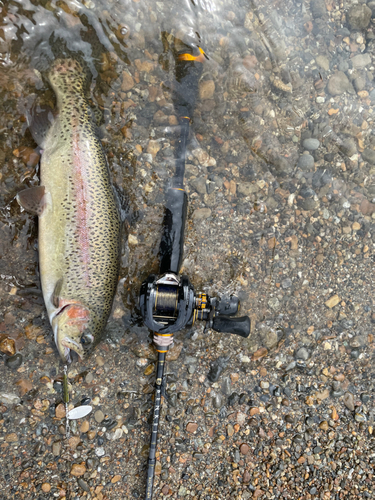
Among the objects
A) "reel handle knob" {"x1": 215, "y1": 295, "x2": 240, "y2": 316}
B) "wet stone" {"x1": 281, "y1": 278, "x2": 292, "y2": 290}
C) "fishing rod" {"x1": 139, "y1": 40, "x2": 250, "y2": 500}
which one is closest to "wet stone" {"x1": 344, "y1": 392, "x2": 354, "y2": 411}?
"wet stone" {"x1": 281, "y1": 278, "x2": 292, "y2": 290}

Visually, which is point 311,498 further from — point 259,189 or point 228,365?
point 259,189

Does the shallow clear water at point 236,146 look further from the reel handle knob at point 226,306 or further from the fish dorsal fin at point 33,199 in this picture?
the reel handle knob at point 226,306

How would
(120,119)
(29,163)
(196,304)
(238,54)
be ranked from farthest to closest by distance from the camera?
(238,54) < (120,119) < (29,163) < (196,304)

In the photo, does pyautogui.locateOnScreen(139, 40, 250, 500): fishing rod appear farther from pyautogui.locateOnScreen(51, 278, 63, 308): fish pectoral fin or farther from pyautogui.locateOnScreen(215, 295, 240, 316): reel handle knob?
pyautogui.locateOnScreen(51, 278, 63, 308): fish pectoral fin

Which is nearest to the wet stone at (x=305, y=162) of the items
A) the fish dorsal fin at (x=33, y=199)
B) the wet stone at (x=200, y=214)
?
the wet stone at (x=200, y=214)

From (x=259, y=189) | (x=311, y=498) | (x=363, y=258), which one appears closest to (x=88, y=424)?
(x=311, y=498)

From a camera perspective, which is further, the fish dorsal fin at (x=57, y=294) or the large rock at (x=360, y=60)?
the large rock at (x=360, y=60)
